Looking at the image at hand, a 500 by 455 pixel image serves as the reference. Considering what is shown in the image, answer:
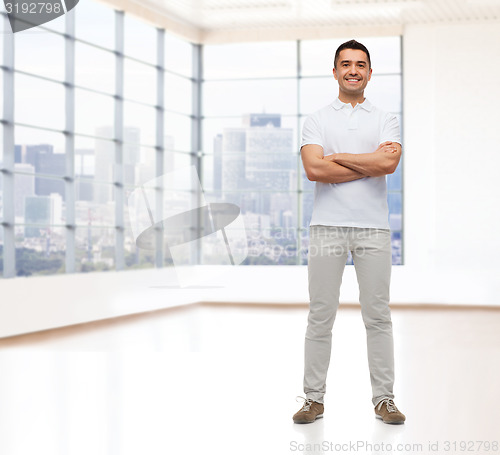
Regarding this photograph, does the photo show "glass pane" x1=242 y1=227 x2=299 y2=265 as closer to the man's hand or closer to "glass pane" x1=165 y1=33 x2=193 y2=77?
"glass pane" x1=165 y1=33 x2=193 y2=77

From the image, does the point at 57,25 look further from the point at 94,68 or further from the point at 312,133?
the point at 312,133

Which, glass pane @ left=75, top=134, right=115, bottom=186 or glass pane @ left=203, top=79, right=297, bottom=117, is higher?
glass pane @ left=203, top=79, right=297, bottom=117

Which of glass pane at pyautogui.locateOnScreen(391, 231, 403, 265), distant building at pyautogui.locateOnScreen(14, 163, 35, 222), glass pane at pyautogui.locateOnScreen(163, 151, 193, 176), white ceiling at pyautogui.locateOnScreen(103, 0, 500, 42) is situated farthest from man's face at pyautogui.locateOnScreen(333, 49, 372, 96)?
glass pane at pyautogui.locateOnScreen(391, 231, 403, 265)

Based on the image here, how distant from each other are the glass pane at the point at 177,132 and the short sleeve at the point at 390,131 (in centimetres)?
794

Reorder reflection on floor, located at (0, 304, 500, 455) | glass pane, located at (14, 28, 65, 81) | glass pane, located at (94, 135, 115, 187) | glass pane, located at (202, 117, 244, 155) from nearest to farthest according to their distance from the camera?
reflection on floor, located at (0, 304, 500, 455), glass pane, located at (14, 28, 65, 81), glass pane, located at (94, 135, 115, 187), glass pane, located at (202, 117, 244, 155)

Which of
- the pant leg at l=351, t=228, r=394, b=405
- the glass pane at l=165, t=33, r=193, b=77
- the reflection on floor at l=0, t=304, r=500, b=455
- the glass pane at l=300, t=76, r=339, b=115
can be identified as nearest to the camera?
the reflection on floor at l=0, t=304, r=500, b=455

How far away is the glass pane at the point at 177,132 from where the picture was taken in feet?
36.1

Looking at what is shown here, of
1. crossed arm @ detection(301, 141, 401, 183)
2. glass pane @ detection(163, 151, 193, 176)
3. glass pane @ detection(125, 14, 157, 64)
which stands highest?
glass pane @ detection(125, 14, 157, 64)

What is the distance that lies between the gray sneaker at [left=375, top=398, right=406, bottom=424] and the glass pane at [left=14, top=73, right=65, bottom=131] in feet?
20.3

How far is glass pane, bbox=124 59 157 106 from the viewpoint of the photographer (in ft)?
33.1

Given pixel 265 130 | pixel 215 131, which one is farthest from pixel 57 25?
pixel 265 130

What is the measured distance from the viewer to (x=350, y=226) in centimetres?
320

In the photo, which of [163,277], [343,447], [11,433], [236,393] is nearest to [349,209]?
[343,447]

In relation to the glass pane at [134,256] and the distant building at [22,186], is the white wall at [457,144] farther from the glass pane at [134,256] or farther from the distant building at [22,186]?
the distant building at [22,186]
